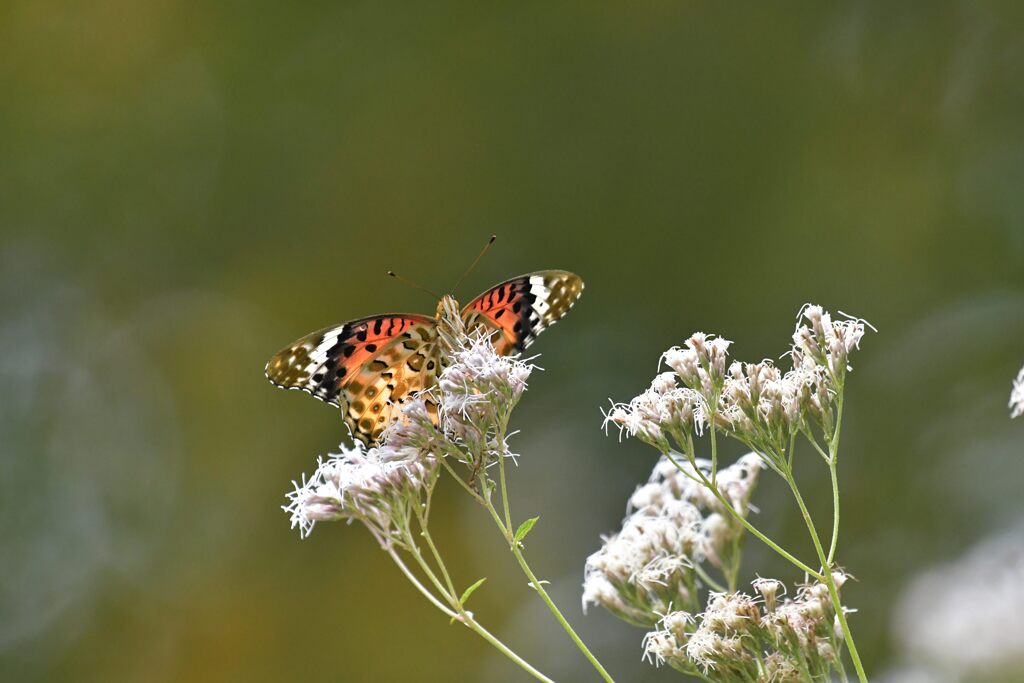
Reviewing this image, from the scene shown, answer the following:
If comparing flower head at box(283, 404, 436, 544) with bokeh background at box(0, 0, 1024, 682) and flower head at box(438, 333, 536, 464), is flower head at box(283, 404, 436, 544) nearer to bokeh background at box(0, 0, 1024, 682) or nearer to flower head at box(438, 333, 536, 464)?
flower head at box(438, 333, 536, 464)

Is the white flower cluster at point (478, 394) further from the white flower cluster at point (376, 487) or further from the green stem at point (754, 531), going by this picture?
the green stem at point (754, 531)

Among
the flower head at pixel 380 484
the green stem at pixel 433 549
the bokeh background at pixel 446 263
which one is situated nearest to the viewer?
the green stem at pixel 433 549

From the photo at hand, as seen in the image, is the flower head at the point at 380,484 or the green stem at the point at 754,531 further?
the flower head at the point at 380,484

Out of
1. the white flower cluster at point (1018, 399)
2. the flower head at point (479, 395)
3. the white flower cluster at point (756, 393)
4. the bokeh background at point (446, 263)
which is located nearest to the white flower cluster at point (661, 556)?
the white flower cluster at point (756, 393)

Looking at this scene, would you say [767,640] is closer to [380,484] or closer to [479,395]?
[479,395]

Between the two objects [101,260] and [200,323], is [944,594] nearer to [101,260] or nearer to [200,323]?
[200,323]

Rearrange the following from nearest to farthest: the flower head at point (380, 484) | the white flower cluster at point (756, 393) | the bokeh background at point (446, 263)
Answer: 1. the white flower cluster at point (756, 393)
2. the flower head at point (380, 484)
3. the bokeh background at point (446, 263)
